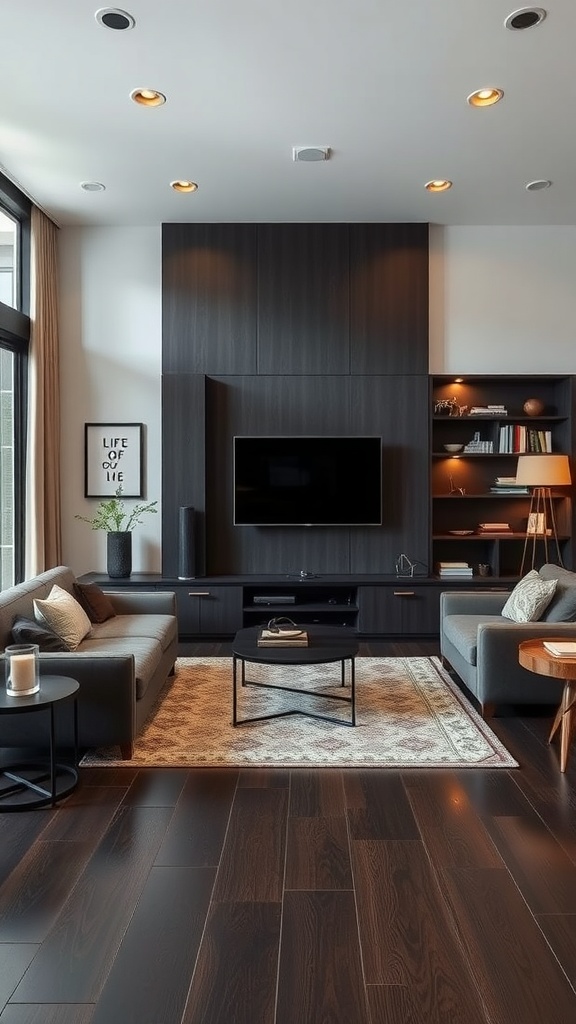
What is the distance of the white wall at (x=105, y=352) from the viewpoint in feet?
20.3

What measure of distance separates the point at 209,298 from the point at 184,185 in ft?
3.21

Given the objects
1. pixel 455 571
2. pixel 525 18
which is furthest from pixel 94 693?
pixel 525 18

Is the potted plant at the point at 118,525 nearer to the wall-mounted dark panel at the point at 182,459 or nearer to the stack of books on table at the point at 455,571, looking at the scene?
the wall-mounted dark panel at the point at 182,459

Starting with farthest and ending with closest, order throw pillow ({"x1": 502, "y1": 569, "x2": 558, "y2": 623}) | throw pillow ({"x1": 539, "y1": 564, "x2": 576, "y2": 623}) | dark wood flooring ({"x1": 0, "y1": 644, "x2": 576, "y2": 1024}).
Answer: throw pillow ({"x1": 502, "y1": 569, "x2": 558, "y2": 623}), throw pillow ({"x1": 539, "y1": 564, "x2": 576, "y2": 623}), dark wood flooring ({"x1": 0, "y1": 644, "x2": 576, "y2": 1024})

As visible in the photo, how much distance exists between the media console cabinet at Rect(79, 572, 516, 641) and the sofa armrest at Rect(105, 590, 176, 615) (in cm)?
72

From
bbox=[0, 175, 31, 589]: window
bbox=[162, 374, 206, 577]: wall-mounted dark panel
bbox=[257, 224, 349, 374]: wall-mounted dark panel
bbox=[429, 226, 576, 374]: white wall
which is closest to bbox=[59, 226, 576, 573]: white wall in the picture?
bbox=[429, 226, 576, 374]: white wall

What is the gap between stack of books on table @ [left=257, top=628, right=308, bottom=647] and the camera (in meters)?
3.94

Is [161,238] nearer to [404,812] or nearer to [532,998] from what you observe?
[404,812]

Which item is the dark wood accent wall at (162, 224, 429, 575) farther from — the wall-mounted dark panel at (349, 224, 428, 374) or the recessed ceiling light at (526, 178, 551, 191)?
the recessed ceiling light at (526, 178, 551, 191)

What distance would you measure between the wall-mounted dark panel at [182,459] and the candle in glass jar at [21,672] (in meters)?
2.97

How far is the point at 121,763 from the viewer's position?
3344 mm

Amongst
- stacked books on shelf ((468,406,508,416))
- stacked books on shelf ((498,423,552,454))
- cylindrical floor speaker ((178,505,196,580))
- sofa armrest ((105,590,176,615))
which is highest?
stacked books on shelf ((468,406,508,416))

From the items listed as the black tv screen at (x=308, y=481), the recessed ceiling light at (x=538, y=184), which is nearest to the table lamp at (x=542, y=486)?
the black tv screen at (x=308, y=481)

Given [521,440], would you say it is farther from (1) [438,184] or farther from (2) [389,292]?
(1) [438,184]
